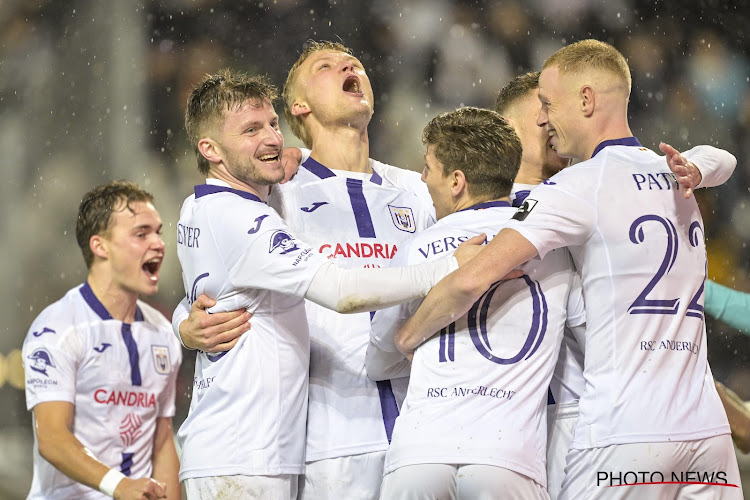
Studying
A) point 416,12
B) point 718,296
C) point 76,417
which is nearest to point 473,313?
point 718,296

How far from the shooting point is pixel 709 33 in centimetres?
785

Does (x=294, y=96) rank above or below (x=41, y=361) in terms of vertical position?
above

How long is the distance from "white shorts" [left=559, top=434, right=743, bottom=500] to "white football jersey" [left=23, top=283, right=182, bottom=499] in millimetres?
2476

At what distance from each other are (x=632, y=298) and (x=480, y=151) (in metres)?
0.56

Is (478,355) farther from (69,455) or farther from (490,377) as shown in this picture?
(69,455)

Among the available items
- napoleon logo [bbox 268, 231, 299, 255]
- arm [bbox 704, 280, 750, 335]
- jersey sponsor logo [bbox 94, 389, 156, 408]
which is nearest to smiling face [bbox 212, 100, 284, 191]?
napoleon logo [bbox 268, 231, 299, 255]

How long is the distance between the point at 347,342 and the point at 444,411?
2.08 feet

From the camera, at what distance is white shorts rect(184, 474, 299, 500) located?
8.11ft

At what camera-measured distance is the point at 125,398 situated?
4188mm

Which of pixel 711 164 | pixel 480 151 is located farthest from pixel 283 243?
pixel 711 164

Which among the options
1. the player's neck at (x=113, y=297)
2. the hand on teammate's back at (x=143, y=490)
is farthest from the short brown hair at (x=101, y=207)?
the hand on teammate's back at (x=143, y=490)

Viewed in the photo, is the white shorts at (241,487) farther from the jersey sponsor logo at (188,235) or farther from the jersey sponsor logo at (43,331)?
the jersey sponsor logo at (43,331)

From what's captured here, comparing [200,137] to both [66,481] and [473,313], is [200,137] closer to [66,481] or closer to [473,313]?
[473,313]

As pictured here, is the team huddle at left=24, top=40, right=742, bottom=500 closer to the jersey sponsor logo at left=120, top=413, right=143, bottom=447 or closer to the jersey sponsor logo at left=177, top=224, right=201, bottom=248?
the jersey sponsor logo at left=177, top=224, right=201, bottom=248
